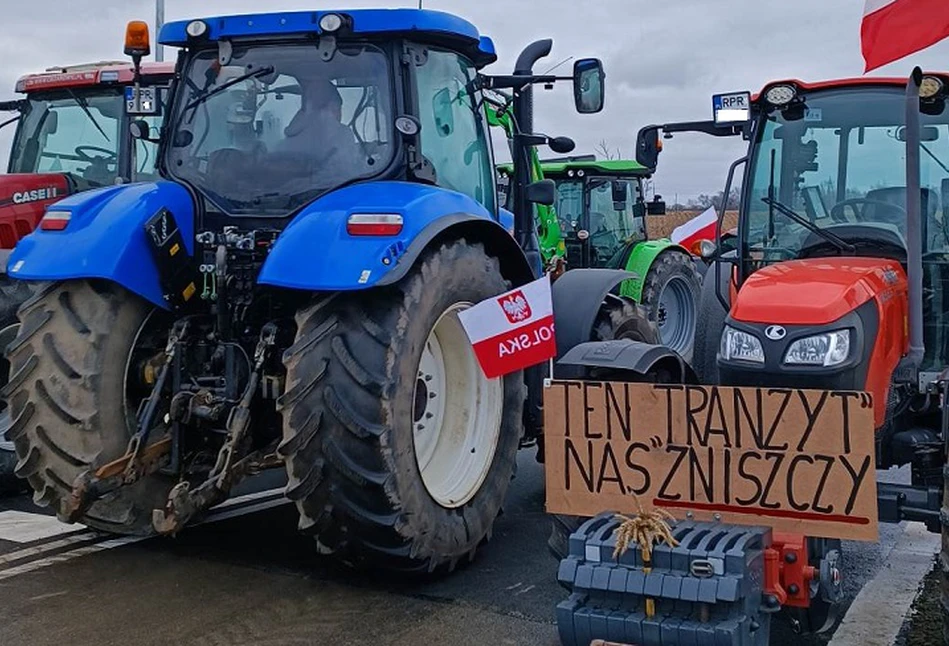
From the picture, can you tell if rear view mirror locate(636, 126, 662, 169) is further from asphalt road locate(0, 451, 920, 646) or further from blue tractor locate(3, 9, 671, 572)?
asphalt road locate(0, 451, 920, 646)

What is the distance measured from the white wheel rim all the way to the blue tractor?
0.04ft

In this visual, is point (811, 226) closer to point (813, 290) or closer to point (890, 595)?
point (813, 290)

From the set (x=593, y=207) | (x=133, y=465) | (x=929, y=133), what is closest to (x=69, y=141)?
(x=133, y=465)

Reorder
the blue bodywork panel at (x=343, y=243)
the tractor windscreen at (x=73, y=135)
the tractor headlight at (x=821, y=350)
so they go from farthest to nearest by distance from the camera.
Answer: the tractor windscreen at (x=73, y=135)
the tractor headlight at (x=821, y=350)
the blue bodywork panel at (x=343, y=243)

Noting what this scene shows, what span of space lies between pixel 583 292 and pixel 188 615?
9.80 feet

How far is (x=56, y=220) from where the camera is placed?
518 cm

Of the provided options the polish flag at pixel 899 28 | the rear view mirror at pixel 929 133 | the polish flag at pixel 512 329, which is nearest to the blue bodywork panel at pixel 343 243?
A: the polish flag at pixel 512 329

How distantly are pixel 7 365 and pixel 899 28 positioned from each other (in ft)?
18.2

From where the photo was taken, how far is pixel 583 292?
6.56 metres

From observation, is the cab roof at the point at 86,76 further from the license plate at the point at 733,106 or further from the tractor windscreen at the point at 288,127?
the license plate at the point at 733,106

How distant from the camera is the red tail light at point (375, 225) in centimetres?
462

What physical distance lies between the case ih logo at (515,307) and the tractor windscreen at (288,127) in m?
0.88

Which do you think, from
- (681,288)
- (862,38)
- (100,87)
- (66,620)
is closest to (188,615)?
(66,620)

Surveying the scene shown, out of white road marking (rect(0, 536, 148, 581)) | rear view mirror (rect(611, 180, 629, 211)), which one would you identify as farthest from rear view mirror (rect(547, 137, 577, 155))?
rear view mirror (rect(611, 180, 629, 211))
